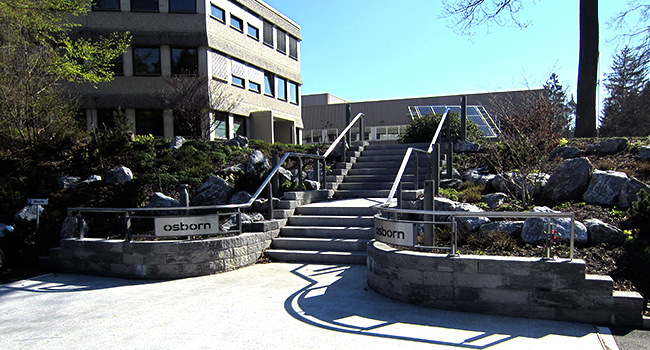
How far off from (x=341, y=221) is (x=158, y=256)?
10.6 feet

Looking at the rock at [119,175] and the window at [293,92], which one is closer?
the rock at [119,175]

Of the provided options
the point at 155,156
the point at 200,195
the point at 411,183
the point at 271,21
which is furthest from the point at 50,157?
the point at 271,21

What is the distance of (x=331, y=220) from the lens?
7629 mm

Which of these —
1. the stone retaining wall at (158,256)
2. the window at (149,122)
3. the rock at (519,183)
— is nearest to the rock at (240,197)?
the stone retaining wall at (158,256)

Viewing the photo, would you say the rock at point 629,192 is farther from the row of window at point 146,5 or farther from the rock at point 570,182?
the row of window at point 146,5

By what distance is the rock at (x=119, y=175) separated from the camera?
9898 mm

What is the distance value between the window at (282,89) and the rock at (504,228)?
21581 millimetres

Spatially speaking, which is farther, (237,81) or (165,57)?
(237,81)

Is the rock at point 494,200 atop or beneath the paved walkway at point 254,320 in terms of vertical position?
atop

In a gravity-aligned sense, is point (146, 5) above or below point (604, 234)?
above

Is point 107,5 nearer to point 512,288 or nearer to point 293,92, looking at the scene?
point 293,92

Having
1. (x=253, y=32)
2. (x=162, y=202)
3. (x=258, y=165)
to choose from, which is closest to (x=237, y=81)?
(x=253, y=32)

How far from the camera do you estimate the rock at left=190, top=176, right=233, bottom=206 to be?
899cm

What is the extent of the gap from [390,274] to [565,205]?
3425mm
